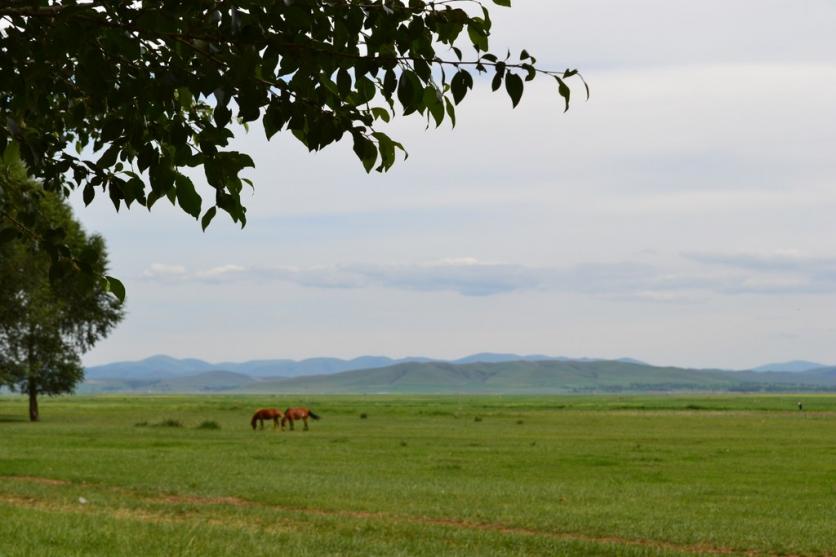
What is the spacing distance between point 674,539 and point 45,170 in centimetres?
1453

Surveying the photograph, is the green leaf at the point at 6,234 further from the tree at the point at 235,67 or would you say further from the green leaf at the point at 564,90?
the green leaf at the point at 564,90

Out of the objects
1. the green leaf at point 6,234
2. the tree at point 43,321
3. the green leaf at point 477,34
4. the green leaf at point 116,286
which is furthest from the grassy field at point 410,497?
the tree at point 43,321

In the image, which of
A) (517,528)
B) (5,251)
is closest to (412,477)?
(517,528)

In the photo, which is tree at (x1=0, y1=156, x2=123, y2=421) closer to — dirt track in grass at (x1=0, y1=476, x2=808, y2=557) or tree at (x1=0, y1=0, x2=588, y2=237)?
dirt track in grass at (x1=0, y1=476, x2=808, y2=557)

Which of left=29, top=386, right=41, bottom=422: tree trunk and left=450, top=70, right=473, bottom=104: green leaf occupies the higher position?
left=450, top=70, right=473, bottom=104: green leaf

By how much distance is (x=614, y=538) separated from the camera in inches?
762

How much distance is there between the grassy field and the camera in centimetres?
1689

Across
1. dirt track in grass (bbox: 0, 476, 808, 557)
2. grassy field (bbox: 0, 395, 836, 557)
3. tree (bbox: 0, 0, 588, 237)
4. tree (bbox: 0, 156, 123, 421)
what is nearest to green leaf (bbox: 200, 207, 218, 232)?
tree (bbox: 0, 0, 588, 237)

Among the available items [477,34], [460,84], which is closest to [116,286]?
[460,84]

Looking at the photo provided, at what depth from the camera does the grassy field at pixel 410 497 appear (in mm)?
16891

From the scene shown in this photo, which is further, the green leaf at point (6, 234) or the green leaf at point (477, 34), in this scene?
the green leaf at point (6, 234)

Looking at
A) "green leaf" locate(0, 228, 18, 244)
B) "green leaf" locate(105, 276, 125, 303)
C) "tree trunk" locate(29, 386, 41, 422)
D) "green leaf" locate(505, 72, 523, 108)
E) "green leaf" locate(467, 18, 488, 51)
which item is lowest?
"tree trunk" locate(29, 386, 41, 422)

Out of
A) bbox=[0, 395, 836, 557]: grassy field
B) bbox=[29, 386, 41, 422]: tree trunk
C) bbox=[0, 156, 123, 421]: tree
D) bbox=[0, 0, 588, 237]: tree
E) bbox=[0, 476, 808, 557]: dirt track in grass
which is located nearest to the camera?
bbox=[0, 0, 588, 237]: tree

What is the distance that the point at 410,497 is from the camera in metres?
25.5
